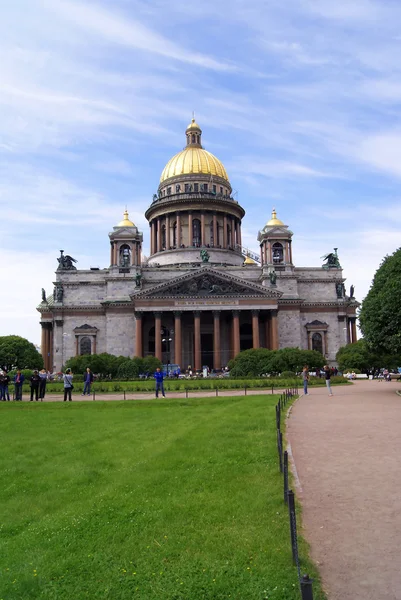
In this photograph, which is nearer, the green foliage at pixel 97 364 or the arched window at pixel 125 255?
the green foliage at pixel 97 364

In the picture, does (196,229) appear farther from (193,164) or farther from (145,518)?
(145,518)

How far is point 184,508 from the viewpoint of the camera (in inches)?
385

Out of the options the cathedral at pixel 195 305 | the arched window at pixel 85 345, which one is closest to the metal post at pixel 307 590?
the cathedral at pixel 195 305

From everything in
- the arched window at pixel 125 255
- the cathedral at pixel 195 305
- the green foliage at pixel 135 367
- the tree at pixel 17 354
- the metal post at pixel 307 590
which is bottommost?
the metal post at pixel 307 590

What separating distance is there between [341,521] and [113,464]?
20.4 ft

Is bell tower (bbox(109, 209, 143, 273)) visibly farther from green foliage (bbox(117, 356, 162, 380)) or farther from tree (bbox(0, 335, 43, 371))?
green foliage (bbox(117, 356, 162, 380))

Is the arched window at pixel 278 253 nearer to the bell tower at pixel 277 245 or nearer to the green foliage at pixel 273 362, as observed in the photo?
the bell tower at pixel 277 245

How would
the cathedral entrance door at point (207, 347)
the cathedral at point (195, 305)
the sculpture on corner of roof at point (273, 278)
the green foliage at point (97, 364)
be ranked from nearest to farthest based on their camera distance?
the green foliage at point (97, 364)
the cathedral at point (195, 305)
the sculpture on corner of roof at point (273, 278)
the cathedral entrance door at point (207, 347)

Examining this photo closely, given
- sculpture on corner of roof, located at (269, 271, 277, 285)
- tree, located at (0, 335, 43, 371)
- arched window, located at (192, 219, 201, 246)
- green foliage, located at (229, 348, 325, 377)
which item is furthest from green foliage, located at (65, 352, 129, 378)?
arched window, located at (192, 219, 201, 246)

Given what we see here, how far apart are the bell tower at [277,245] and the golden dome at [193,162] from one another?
17.4 m

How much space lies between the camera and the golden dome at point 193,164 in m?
93.1

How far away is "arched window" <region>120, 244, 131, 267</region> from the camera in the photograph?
80188 mm

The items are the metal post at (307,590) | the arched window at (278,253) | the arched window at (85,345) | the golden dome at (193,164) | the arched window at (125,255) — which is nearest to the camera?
the metal post at (307,590)

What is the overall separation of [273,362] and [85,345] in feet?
108
